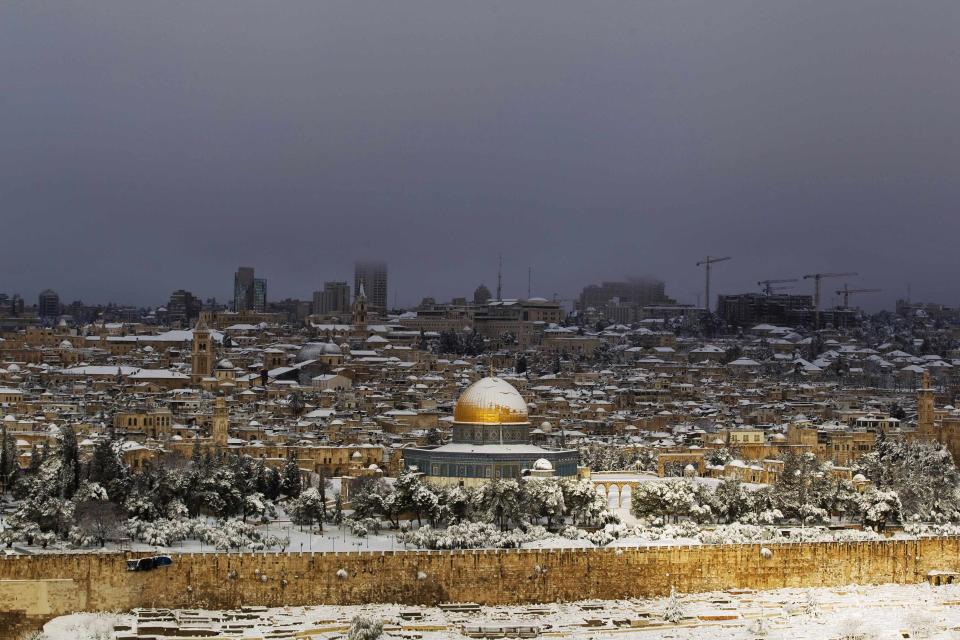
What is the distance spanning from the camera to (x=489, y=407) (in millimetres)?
68062

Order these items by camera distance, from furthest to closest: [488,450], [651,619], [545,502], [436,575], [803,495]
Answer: [488,450] < [803,495] < [545,502] < [436,575] < [651,619]

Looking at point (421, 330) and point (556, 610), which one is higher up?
point (421, 330)

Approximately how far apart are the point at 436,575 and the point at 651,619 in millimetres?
6518

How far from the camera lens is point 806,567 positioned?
5466 centimetres

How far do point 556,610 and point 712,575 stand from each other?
582 centimetres

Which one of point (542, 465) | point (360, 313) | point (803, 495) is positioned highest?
point (360, 313)

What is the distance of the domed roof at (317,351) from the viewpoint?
126062 mm

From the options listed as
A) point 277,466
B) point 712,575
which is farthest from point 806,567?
point 277,466

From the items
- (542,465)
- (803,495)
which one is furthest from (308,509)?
(803,495)

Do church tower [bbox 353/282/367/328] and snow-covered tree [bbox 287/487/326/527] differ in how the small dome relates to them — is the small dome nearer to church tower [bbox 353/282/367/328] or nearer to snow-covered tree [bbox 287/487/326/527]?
snow-covered tree [bbox 287/487/326/527]

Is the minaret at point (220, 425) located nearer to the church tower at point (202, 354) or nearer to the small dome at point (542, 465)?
the small dome at point (542, 465)

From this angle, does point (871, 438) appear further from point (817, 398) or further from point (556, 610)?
point (556, 610)

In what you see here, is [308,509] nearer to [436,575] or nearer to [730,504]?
[436,575]

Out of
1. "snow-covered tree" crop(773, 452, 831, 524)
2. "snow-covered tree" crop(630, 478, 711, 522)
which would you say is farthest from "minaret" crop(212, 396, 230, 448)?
"snow-covered tree" crop(773, 452, 831, 524)
